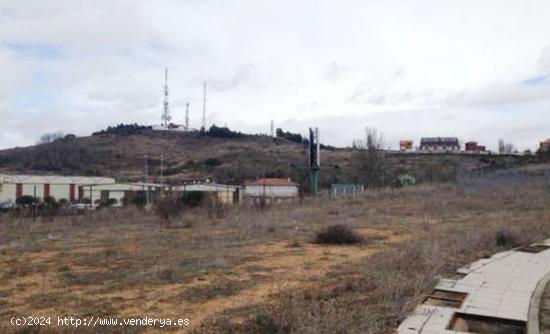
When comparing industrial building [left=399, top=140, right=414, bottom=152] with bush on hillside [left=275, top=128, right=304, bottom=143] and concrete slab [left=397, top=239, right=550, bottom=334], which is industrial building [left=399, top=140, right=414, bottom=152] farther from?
concrete slab [left=397, top=239, right=550, bottom=334]

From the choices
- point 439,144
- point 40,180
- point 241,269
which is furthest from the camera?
point 439,144

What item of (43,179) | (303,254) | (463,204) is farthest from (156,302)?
(43,179)

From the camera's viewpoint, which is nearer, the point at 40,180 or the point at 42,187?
the point at 42,187

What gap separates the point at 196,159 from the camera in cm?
10138

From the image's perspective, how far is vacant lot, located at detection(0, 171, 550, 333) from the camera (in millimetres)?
6922

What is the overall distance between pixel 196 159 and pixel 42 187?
120 feet

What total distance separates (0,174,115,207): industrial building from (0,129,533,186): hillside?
588 inches

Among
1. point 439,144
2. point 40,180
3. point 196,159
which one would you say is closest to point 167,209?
point 40,180

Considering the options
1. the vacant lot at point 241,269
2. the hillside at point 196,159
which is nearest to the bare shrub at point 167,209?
the vacant lot at point 241,269

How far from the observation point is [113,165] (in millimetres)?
101875

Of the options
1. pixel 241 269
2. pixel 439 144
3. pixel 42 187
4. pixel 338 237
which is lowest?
pixel 241 269

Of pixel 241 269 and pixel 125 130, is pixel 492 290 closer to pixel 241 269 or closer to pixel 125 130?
pixel 241 269

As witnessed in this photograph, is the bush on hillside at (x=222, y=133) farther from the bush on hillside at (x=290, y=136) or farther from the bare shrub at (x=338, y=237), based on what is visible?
the bare shrub at (x=338, y=237)

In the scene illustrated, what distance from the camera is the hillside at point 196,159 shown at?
81562 mm
